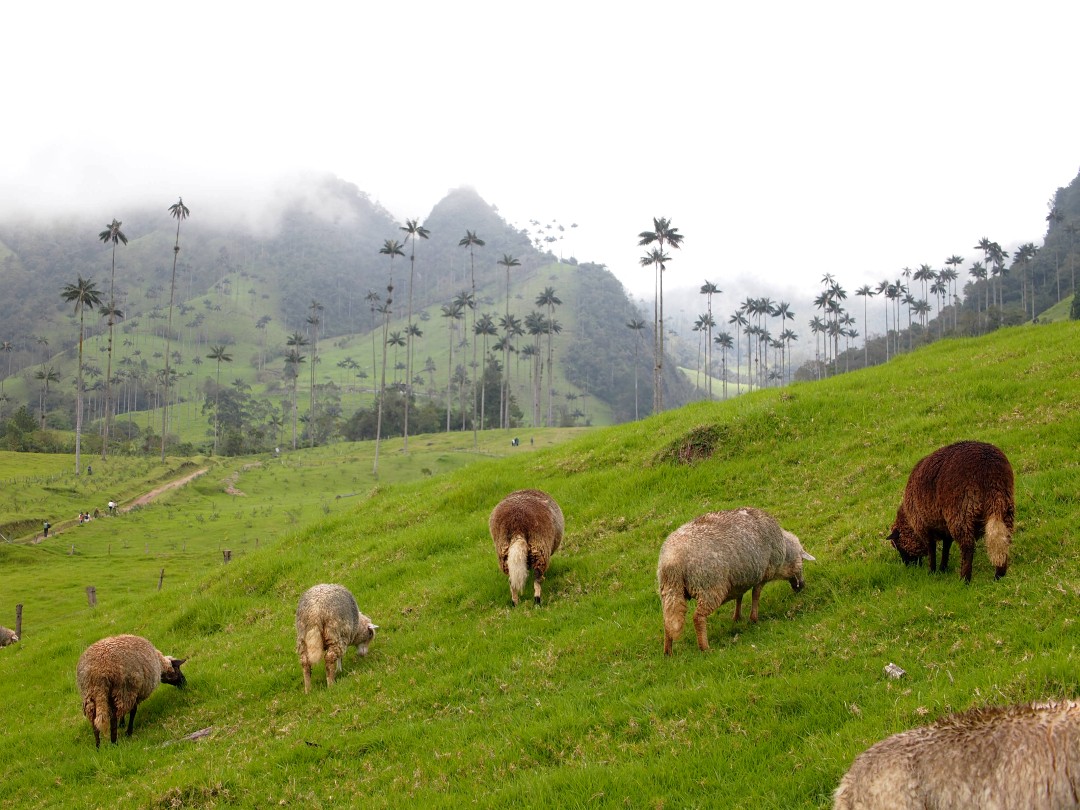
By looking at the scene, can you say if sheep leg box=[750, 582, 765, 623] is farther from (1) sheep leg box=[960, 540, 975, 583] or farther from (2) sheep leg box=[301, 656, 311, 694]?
(2) sheep leg box=[301, 656, 311, 694]

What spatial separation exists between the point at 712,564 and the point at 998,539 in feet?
13.1

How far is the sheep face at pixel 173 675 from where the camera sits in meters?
14.4

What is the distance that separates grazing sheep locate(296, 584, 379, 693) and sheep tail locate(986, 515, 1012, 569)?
1124 centimetres

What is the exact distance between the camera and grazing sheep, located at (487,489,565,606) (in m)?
14.8

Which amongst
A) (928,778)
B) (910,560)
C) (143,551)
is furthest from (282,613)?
(143,551)

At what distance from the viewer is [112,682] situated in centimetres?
1280

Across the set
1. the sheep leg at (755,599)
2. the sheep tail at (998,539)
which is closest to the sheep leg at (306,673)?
the sheep leg at (755,599)

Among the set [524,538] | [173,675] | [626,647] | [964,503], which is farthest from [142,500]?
[964,503]

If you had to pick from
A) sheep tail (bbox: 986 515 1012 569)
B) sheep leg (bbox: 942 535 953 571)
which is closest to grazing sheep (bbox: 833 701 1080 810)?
sheep tail (bbox: 986 515 1012 569)

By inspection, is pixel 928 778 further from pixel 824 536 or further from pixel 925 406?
pixel 925 406

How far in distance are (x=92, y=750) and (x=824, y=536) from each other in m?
14.6

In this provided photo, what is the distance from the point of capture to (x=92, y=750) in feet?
41.1

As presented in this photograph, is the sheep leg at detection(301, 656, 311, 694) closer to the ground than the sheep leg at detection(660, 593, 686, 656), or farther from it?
closer to the ground

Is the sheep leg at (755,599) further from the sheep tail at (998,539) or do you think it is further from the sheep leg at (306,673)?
the sheep leg at (306,673)
